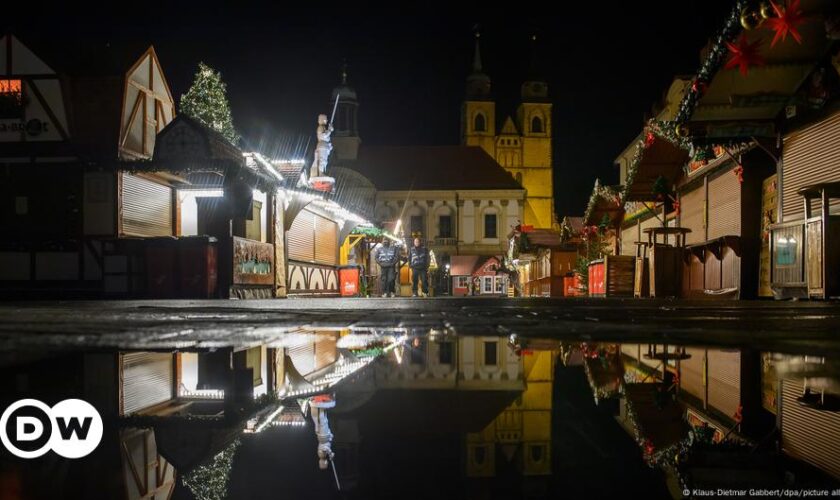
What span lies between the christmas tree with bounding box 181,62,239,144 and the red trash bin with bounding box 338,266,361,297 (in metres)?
6.71

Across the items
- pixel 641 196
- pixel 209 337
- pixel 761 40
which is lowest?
pixel 209 337

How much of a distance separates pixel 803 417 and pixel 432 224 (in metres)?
57.4

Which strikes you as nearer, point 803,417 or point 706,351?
point 803,417

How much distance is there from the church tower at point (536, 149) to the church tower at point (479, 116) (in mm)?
3526

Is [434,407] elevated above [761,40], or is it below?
below

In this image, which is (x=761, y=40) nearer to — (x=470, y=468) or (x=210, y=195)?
(x=470, y=468)

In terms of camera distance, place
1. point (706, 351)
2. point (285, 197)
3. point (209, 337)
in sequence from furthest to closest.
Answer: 1. point (285, 197)
2. point (209, 337)
3. point (706, 351)

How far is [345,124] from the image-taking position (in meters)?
71.2

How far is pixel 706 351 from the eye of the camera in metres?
2.56

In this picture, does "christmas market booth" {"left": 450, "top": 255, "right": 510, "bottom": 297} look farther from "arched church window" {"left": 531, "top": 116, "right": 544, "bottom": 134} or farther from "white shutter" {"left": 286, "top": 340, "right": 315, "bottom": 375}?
"white shutter" {"left": 286, "top": 340, "right": 315, "bottom": 375}

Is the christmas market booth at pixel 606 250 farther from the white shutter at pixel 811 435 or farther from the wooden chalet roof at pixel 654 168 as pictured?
the white shutter at pixel 811 435

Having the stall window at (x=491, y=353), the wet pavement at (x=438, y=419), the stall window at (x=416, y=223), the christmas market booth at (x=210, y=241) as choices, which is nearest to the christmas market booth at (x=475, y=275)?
the stall window at (x=416, y=223)

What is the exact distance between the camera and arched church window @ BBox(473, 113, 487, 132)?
79625 millimetres

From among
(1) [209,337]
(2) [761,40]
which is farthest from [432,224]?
(1) [209,337]
